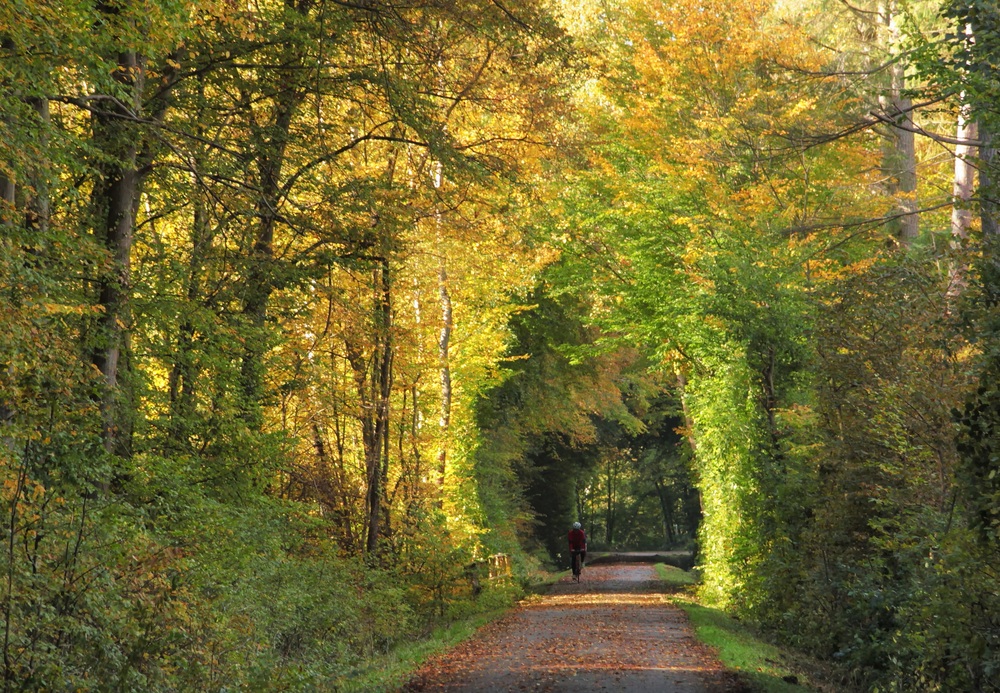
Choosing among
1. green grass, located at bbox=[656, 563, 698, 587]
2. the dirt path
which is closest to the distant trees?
the dirt path

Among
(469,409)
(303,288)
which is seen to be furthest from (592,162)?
(303,288)

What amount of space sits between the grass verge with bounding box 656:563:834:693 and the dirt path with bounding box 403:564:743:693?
226 mm

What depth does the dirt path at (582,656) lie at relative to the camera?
1207 centimetres

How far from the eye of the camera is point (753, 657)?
46.0 ft

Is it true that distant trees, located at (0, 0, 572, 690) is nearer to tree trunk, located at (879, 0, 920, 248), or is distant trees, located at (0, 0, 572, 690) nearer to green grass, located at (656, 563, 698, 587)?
tree trunk, located at (879, 0, 920, 248)

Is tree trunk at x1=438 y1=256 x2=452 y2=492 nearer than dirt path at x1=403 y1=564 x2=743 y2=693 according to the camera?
No

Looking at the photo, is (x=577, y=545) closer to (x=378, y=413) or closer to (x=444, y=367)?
(x=444, y=367)

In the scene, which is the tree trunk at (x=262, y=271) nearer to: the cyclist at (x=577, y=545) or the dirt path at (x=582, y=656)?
the dirt path at (x=582, y=656)

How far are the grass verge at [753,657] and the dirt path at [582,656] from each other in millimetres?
226

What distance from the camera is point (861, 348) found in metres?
13.4

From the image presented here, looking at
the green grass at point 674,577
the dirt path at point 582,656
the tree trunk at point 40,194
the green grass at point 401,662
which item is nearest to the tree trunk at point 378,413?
the green grass at point 401,662

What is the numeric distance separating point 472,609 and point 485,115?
9.69 m

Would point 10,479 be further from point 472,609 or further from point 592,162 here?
point 592,162

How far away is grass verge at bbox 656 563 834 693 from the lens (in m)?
11.8
